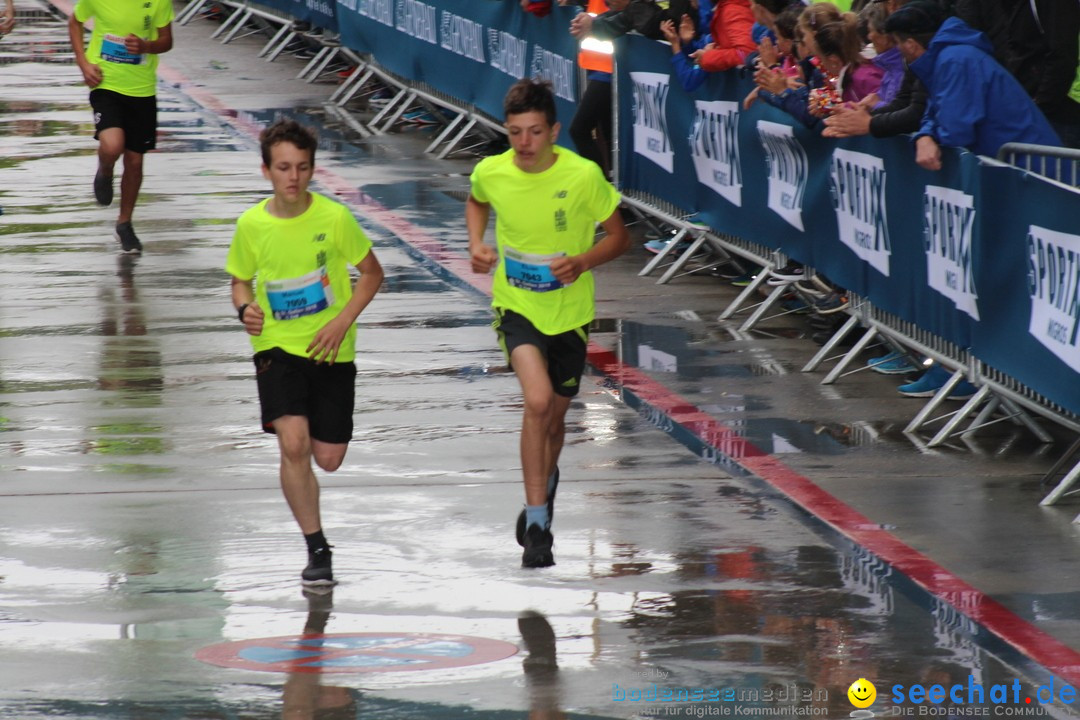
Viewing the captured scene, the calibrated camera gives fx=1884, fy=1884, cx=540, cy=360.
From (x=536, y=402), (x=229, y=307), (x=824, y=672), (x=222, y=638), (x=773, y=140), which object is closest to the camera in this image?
(x=824, y=672)

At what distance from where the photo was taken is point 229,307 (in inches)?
502

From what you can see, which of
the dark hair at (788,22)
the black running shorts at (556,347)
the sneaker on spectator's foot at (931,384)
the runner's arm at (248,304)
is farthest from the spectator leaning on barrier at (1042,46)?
the runner's arm at (248,304)

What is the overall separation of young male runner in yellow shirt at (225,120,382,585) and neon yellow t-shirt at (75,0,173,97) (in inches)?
306

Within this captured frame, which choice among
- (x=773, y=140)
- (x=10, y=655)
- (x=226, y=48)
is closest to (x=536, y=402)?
(x=10, y=655)

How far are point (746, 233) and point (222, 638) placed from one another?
21.5 feet

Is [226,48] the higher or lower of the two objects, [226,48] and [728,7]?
the lower

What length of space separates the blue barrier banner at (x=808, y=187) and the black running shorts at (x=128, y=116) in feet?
12.1

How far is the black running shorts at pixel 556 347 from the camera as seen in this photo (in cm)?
763

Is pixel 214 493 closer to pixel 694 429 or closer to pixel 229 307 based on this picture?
pixel 694 429

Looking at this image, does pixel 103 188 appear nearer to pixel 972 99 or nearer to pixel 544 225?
pixel 972 99

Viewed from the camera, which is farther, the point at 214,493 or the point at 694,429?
the point at 694,429

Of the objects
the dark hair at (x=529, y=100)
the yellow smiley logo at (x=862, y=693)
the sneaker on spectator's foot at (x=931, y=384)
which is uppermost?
the dark hair at (x=529, y=100)

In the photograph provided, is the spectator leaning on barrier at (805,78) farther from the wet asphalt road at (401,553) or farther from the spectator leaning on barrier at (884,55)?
the wet asphalt road at (401,553)

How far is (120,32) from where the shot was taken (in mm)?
14570
